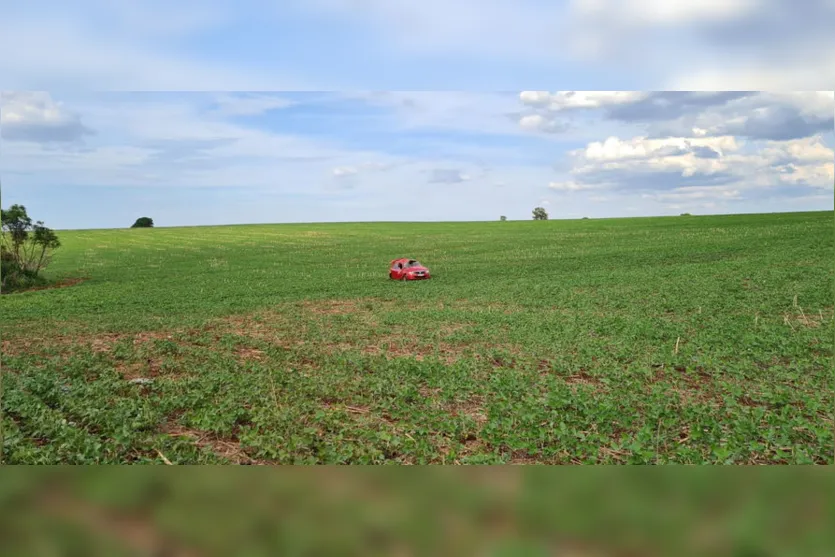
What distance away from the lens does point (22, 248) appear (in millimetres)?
11055

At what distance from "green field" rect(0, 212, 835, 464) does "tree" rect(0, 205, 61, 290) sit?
341 millimetres

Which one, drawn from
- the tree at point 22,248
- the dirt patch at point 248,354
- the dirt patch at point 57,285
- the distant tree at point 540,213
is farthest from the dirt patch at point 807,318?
the dirt patch at point 57,285

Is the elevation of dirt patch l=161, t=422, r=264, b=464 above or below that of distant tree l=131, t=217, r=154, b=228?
below

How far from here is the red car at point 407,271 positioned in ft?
51.4

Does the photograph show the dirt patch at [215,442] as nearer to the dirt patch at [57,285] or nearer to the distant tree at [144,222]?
the distant tree at [144,222]

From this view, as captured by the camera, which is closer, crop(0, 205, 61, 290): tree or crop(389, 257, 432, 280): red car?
crop(0, 205, 61, 290): tree

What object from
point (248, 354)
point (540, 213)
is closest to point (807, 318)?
point (540, 213)

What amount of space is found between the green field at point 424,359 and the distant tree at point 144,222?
4.76ft

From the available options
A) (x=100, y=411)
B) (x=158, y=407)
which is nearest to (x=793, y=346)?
(x=158, y=407)

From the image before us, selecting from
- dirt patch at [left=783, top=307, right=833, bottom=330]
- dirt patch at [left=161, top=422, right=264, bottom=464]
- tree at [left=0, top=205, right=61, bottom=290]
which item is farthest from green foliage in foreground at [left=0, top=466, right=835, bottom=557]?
tree at [left=0, top=205, right=61, bottom=290]

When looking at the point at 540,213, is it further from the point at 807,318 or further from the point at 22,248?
the point at 22,248

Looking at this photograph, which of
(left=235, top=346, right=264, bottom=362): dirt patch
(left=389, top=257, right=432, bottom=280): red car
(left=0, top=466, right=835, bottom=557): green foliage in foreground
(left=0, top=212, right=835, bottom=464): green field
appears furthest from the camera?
(left=389, top=257, right=432, bottom=280): red car

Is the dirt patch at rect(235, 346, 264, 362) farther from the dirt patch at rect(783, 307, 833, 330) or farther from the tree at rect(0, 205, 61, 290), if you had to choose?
the dirt patch at rect(783, 307, 833, 330)

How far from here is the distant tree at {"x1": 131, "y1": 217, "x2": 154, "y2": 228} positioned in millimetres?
8895
